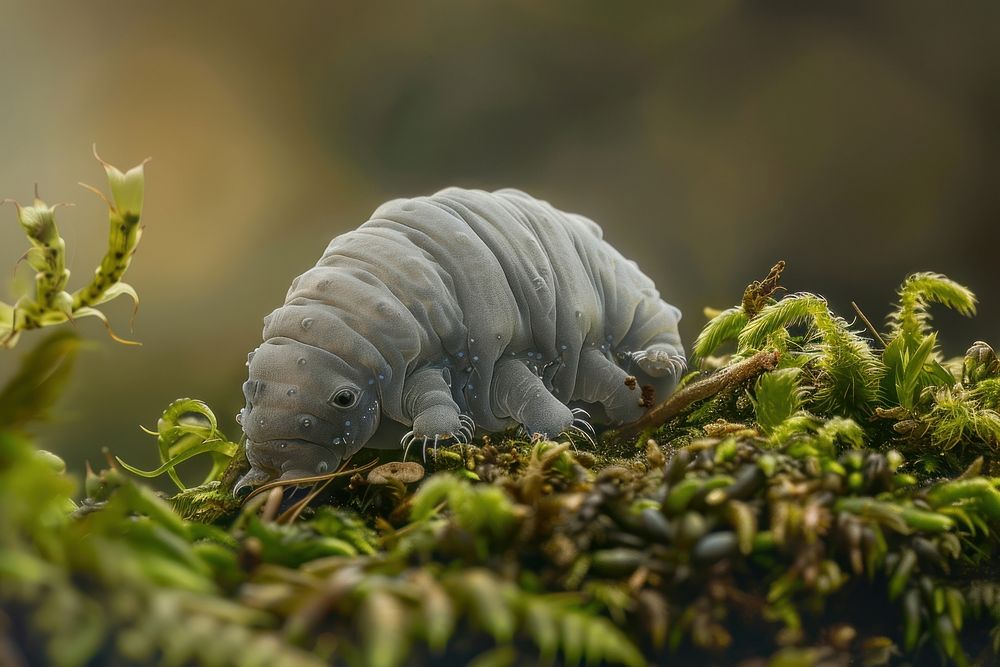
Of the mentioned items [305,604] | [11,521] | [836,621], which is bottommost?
[836,621]

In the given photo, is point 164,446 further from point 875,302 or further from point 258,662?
Answer: point 875,302

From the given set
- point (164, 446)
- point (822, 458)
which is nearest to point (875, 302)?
point (822, 458)

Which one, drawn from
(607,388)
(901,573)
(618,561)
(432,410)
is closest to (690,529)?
(618,561)

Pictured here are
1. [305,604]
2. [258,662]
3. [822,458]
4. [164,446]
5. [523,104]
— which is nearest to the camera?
[258,662]

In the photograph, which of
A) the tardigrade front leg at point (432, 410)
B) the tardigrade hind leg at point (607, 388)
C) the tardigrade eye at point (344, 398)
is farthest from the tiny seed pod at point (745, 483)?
the tardigrade hind leg at point (607, 388)

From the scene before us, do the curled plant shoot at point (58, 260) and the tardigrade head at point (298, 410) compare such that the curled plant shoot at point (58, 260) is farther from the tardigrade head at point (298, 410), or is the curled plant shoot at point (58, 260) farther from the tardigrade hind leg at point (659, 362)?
the tardigrade hind leg at point (659, 362)

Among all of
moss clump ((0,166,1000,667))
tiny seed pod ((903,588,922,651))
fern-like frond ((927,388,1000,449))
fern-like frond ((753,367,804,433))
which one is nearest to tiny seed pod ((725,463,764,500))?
moss clump ((0,166,1000,667))

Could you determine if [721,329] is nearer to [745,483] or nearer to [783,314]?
[783,314]
